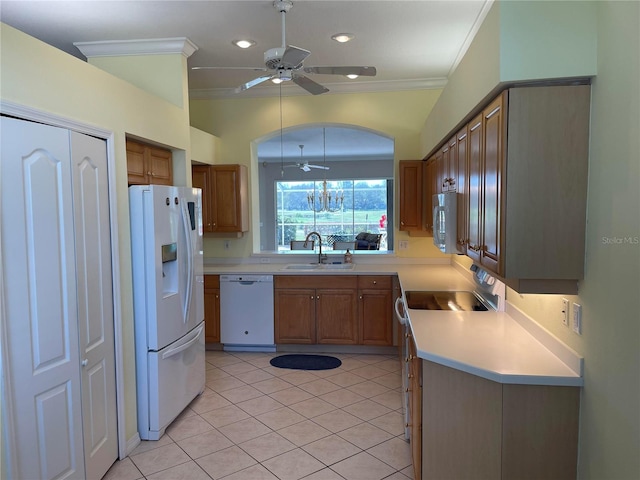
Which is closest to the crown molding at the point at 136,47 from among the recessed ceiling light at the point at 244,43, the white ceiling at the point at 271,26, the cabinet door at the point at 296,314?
the white ceiling at the point at 271,26

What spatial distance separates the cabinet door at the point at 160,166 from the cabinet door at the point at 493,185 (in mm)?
2331

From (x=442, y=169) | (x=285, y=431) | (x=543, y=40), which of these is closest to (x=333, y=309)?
(x=285, y=431)

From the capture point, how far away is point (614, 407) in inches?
63.6

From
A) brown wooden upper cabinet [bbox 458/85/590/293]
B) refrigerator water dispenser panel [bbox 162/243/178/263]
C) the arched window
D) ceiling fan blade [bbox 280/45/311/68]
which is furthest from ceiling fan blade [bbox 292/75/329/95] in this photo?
the arched window

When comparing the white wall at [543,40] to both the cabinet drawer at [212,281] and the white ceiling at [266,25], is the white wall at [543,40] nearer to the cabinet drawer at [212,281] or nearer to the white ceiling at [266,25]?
the white ceiling at [266,25]

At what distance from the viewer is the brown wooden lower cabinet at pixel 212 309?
15.8 feet

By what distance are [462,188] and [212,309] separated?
3.09 metres

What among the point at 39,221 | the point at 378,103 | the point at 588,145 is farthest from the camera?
the point at 378,103

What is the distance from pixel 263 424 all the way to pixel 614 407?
2312 mm

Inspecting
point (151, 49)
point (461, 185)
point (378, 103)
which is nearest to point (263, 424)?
point (461, 185)

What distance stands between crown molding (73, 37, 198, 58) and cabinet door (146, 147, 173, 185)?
78cm

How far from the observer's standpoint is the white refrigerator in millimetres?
2896

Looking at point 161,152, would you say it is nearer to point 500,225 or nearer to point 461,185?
point 461,185

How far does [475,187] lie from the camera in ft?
7.89
